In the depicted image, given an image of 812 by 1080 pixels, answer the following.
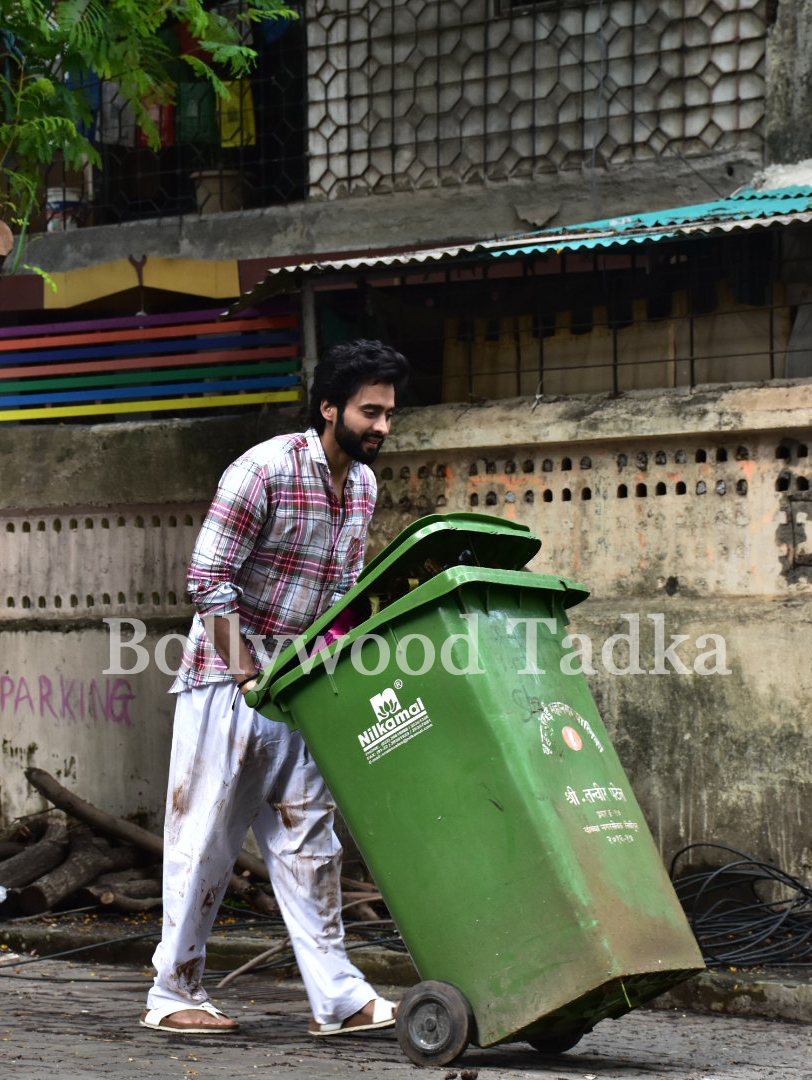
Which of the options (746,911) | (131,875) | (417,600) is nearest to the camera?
(417,600)

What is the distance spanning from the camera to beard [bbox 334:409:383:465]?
4.28 m

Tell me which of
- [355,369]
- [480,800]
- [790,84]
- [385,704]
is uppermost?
[790,84]

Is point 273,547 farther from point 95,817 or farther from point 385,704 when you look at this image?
point 95,817

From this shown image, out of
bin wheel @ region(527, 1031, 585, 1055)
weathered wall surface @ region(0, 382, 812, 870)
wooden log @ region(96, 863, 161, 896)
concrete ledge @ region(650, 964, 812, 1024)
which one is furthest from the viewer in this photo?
wooden log @ region(96, 863, 161, 896)

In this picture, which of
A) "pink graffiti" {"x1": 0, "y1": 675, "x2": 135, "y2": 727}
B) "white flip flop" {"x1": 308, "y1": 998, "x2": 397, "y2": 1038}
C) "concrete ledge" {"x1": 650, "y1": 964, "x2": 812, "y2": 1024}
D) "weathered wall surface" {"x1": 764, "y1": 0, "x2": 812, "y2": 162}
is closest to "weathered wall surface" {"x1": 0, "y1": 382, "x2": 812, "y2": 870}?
"pink graffiti" {"x1": 0, "y1": 675, "x2": 135, "y2": 727}

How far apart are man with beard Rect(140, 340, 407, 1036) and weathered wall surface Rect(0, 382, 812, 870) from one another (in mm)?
2354

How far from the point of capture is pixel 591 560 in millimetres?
6547

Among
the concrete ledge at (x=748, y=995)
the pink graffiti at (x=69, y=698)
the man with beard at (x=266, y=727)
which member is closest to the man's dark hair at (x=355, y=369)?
the man with beard at (x=266, y=727)

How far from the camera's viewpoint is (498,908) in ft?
11.8

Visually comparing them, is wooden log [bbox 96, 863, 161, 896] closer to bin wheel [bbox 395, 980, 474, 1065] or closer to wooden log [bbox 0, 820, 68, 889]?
wooden log [bbox 0, 820, 68, 889]

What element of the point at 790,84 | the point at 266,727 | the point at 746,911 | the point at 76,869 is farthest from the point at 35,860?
the point at 790,84

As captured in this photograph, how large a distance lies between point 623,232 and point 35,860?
379 centimetres

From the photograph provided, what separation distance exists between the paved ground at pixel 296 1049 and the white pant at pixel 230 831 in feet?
0.82

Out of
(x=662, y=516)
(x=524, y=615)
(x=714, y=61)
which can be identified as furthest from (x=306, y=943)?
(x=714, y=61)
